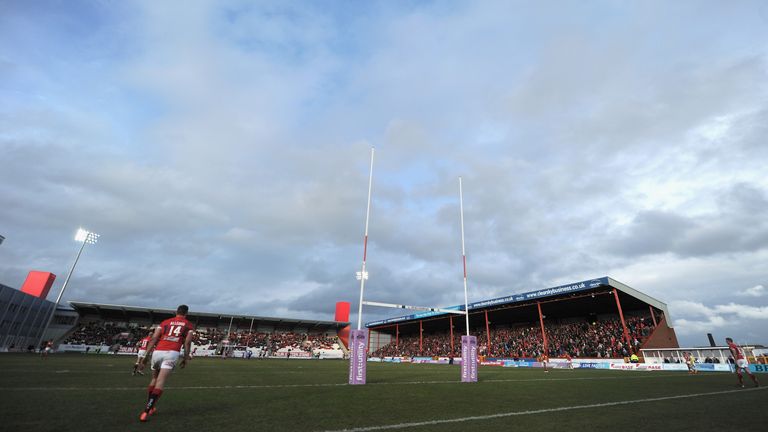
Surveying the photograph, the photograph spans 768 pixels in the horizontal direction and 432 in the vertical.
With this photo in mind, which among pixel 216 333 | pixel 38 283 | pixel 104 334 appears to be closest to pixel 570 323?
pixel 216 333

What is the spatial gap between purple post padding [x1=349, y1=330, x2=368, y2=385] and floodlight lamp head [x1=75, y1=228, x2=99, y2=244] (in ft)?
149

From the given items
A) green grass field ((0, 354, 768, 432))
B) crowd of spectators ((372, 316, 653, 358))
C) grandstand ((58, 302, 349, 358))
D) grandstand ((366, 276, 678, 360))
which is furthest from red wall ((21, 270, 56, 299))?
green grass field ((0, 354, 768, 432))

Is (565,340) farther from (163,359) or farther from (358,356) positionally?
(163,359)

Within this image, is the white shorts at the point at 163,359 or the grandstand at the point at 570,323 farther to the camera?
the grandstand at the point at 570,323

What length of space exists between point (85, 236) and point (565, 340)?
57169mm

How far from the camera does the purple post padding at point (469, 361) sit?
14211 millimetres

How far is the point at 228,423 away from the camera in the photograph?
549 cm

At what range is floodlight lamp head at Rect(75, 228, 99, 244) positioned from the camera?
42.9m

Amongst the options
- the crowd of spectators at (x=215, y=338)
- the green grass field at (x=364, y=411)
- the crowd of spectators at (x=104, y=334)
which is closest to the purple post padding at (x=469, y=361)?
the green grass field at (x=364, y=411)

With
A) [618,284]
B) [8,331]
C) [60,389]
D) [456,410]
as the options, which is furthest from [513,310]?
[8,331]

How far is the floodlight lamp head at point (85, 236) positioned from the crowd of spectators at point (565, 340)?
46917mm

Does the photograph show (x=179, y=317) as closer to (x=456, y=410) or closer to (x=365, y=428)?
(x=365, y=428)

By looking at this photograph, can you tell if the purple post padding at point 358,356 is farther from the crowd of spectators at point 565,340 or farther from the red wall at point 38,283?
the red wall at point 38,283

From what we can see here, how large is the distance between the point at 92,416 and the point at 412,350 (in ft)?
186
